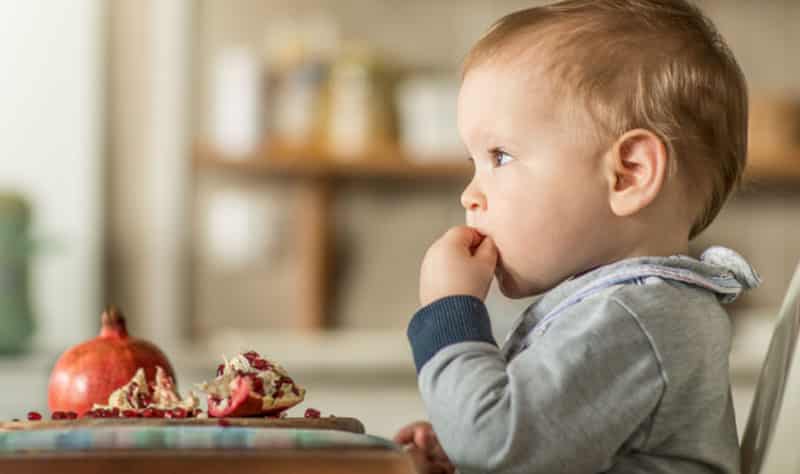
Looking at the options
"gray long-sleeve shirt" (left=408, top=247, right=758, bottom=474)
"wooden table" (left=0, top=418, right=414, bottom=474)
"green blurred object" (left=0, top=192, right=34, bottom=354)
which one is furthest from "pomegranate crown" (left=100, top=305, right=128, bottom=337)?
"green blurred object" (left=0, top=192, right=34, bottom=354)

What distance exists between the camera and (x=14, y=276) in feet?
11.3

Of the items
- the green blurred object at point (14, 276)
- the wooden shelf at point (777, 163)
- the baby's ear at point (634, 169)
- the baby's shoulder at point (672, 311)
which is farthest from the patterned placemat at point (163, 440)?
the wooden shelf at point (777, 163)

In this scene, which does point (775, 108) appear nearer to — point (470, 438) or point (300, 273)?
point (300, 273)

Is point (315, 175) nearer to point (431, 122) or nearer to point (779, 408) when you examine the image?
point (431, 122)

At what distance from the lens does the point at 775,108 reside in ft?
12.7

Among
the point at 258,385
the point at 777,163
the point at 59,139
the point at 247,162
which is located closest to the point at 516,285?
the point at 258,385

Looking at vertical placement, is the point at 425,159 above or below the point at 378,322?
above

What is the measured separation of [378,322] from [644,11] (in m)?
2.91

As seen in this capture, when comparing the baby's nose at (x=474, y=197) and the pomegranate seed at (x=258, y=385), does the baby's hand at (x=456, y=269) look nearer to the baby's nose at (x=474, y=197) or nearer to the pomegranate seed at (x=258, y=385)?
the baby's nose at (x=474, y=197)

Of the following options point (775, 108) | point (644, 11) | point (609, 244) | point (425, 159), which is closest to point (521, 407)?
point (609, 244)

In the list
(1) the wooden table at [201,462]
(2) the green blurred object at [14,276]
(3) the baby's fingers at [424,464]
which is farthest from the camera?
(2) the green blurred object at [14,276]

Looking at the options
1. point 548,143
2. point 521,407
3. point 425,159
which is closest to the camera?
point 521,407

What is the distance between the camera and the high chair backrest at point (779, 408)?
1.05 m

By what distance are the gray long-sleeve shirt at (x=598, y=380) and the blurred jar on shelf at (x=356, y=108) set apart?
2.73m
